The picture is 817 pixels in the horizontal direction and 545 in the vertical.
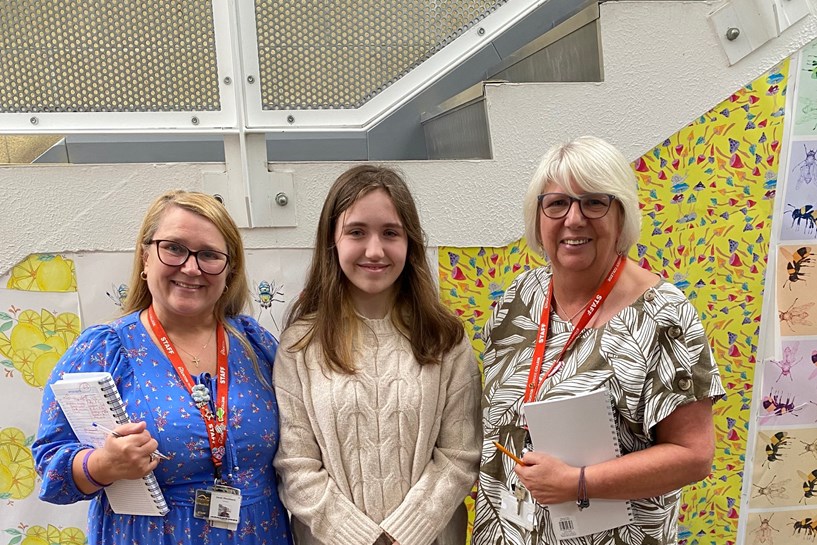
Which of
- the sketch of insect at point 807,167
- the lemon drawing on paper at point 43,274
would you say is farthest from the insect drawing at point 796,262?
the lemon drawing on paper at point 43,274

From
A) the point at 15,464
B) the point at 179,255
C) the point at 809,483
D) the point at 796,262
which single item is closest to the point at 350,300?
the point at 179,255

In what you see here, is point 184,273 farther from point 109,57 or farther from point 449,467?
point 109,57

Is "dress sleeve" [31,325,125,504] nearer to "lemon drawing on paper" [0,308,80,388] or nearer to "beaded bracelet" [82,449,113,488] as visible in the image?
"beaded bracelet" [82,449,113,488]

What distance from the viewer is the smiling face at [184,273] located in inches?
69.2

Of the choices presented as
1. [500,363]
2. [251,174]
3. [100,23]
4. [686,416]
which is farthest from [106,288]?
[686,416]

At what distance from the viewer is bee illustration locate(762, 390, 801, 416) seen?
264 centimetres

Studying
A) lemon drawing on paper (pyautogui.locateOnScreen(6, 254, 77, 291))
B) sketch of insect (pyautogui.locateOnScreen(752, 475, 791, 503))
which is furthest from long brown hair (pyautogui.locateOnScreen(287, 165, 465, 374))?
sketch of insect (pyautogui.locateOnScreen(752, 475, 791, 503))

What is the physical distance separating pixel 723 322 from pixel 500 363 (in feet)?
3.91

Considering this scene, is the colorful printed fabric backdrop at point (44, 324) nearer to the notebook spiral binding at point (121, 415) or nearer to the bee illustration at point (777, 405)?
the notebook spiral binding at point (121, 415)

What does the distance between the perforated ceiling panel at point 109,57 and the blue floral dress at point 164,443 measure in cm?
89

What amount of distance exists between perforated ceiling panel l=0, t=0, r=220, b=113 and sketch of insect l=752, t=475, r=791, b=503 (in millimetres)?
2458

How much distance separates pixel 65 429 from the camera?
172 centimetres

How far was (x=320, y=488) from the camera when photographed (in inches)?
68.7

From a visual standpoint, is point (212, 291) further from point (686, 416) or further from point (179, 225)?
point (686, 416)
